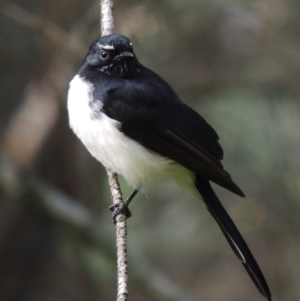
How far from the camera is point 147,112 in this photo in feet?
14.9

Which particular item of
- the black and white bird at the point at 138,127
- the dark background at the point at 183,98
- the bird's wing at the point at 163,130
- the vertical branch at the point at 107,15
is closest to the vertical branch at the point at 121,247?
the black and white bird at the point at 138,127

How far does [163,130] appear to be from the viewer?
4.54 metres

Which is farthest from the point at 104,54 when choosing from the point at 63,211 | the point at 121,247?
the point at 63,211

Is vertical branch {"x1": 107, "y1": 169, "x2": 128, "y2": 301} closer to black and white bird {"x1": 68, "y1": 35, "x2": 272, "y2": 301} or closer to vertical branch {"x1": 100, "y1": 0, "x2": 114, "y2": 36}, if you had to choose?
black and white bird {"x1": 68, "y1": 35, "x2": 272, "y2": 301}

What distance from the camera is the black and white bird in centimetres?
446

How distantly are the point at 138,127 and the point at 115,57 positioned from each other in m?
0.50

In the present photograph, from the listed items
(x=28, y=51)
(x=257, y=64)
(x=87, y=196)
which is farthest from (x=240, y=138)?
(x=28, y=51)

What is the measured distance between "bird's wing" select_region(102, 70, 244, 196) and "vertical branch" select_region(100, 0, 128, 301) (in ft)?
1.18

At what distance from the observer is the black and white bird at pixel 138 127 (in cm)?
446

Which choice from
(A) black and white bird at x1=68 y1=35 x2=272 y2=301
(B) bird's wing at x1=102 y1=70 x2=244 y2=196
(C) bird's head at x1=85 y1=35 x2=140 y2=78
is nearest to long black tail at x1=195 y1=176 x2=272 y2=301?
(A) black and white bird at x1=68 y1=35 x2=272 y2=301

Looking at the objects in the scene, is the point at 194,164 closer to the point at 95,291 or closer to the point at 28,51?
the point at 28,51

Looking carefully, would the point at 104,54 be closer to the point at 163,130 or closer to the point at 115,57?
the point at 115,57

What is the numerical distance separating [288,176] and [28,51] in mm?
2523

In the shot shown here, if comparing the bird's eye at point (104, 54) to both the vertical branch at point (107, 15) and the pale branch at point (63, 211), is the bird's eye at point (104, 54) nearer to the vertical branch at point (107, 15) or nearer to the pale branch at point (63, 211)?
the vertical branch at point (107, 15)
